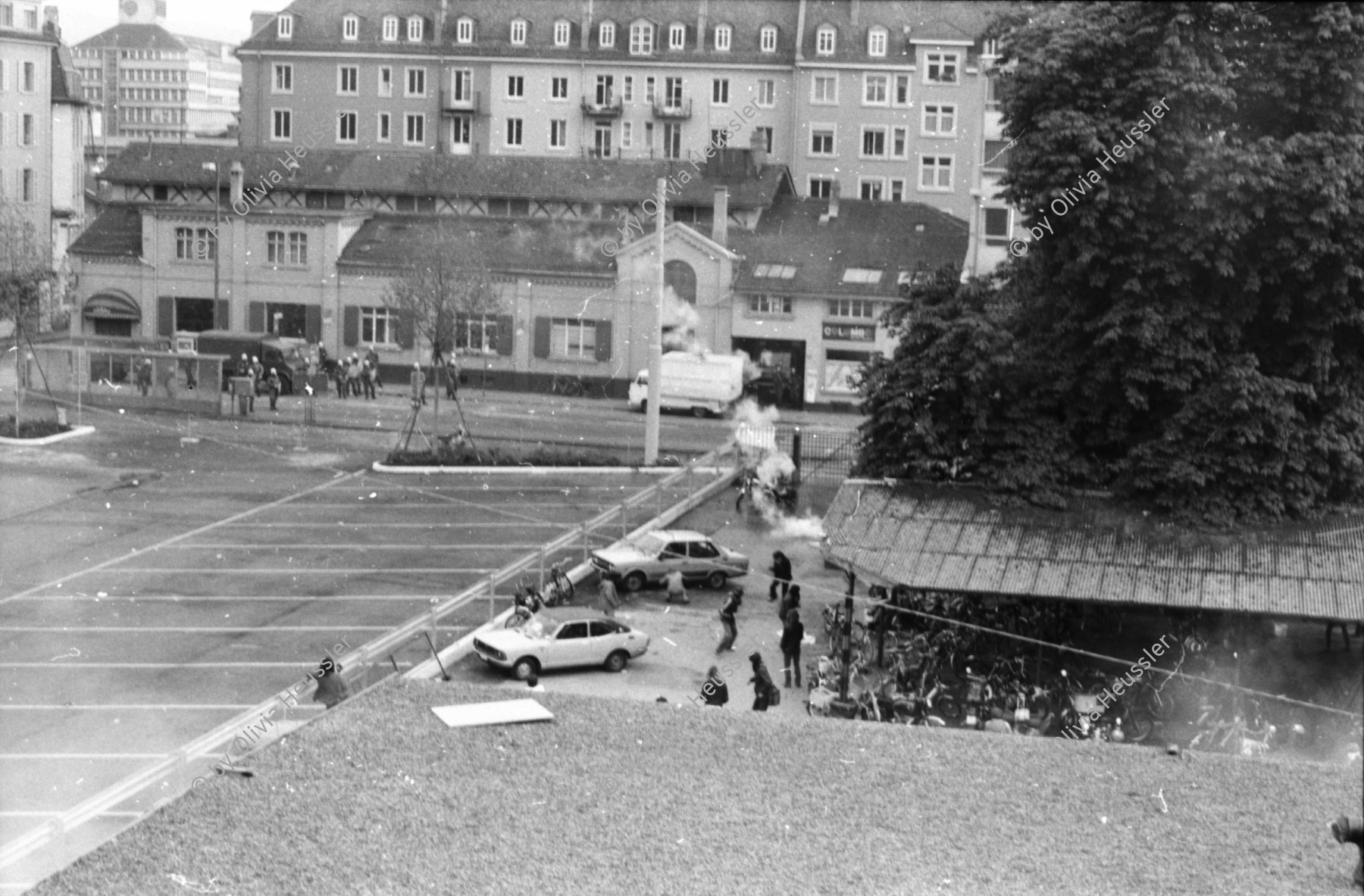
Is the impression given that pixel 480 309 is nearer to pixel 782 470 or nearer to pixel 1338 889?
pixel 782 470

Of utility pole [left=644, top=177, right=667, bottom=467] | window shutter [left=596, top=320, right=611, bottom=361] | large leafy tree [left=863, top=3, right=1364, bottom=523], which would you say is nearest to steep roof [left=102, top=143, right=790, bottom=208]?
window shutter [left=596, top=320, right=611, bottom=361]

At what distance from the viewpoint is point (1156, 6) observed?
90.1 ft

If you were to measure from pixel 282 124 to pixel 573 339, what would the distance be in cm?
2548

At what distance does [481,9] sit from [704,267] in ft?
82.7

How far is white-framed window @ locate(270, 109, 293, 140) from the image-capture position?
264ft

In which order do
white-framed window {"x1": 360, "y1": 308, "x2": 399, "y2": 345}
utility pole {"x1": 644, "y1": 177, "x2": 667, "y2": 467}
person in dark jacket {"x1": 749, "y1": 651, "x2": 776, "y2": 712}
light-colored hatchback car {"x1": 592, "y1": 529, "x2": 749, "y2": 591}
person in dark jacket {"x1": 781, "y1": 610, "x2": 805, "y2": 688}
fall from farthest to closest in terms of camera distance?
white-framed window {"x1": 360, "y1": 308, "x2": 399, "y2": 345} < utility pole {"x1": 644, "y1": 177, "x2": 667, "y2": 467} < light-colored hatchback car {"x1": 592, "y1": 529, "x2": 749, "y2": 591} < person in dark jacket {"x1": 781, "y1": 610, "x2": 805, "y2": 688} < person in dark jacket {"x1": 749, "y1": 651, "x2": 776, "y2": 712}

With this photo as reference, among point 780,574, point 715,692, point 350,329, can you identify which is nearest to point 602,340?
point 350,329

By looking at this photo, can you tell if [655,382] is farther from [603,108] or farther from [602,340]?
[603,108]

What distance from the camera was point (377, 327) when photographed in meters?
65.2

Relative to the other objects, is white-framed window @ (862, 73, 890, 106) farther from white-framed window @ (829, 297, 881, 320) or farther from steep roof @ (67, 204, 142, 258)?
steep roof @ (67, 204, 142, 258)

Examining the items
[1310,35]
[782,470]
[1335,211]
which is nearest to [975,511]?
[1335,211]

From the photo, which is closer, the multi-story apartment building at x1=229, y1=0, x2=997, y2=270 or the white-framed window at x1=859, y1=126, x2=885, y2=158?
the white-framed window at x1=859, y1=126, x2=885, y2=158

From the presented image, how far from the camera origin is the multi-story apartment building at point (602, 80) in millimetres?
74875

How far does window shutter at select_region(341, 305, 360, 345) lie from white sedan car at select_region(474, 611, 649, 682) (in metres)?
39.5
